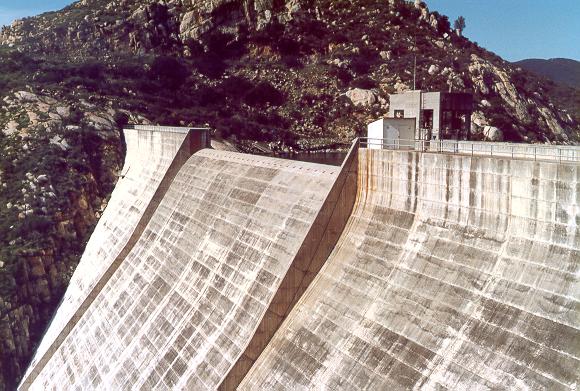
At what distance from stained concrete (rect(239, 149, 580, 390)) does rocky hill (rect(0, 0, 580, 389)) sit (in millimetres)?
17847

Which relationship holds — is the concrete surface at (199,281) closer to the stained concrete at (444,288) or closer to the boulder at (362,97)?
the stained concrete at (444,288)

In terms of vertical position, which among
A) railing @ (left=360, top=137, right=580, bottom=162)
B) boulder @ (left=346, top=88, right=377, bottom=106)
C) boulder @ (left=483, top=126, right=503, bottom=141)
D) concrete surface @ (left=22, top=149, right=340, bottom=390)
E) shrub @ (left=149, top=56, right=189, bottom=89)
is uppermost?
shrub @ (left=149, top=56, right=189, bottom=89)

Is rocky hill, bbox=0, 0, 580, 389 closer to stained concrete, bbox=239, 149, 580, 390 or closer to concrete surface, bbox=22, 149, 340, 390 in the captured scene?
concrete surface, bbox=22, 149, 340, 390

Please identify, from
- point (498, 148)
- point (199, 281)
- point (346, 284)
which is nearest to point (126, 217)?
point (199, 281)

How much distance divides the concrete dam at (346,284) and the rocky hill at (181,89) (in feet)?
27.8

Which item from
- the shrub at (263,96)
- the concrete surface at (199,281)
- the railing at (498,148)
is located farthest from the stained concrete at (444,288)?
the shrub at (263,96)

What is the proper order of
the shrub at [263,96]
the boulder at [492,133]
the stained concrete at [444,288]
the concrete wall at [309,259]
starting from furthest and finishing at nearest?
1. the shrub at [263,96]
2. the boulder at [492,133]
3. the concrete wall at [309,259]
4. the stained concrete at [444,288]

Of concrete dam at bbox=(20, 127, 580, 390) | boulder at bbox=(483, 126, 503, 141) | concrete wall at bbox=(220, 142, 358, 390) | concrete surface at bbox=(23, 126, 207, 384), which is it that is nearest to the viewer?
concrete dam at bbox=(20, 127, 580, 390)

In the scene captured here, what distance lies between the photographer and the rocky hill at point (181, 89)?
29.8 metres

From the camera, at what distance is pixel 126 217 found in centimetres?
2727

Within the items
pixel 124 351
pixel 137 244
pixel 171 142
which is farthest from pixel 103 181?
pixel 124 351

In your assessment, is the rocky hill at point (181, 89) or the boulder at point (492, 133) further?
the boulder at point (492, 133)

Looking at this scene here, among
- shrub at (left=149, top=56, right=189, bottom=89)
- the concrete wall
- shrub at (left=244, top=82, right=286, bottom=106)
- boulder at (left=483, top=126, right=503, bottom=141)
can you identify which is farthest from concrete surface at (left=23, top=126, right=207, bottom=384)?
boulder at (left=483, top=126, right=503, bottom=141)

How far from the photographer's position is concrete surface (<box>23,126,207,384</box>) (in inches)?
943
